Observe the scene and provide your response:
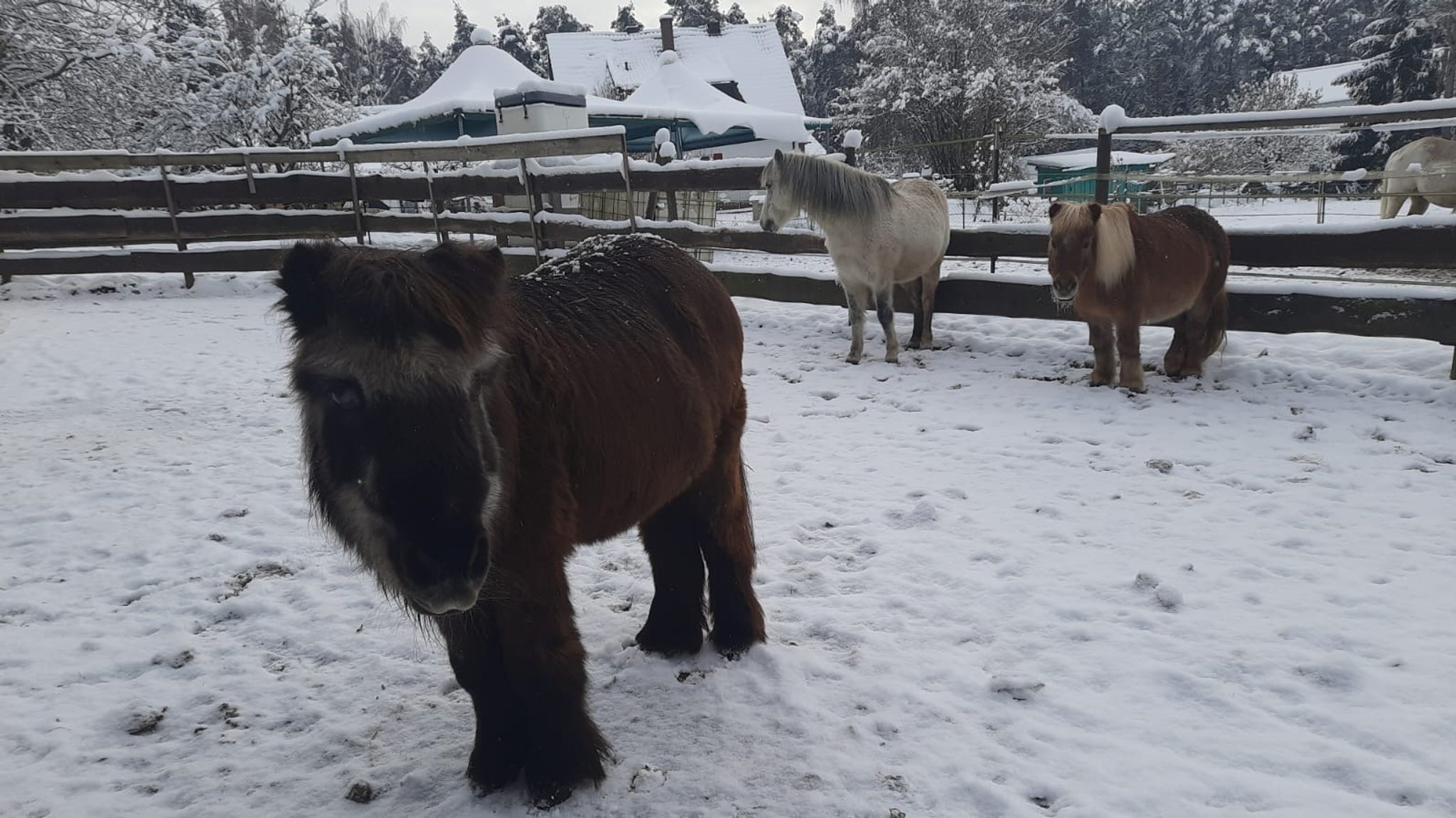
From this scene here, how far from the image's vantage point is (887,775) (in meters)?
2.15

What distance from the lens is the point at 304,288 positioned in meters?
1.58

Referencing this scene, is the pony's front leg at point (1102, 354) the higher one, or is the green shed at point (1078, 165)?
Answer: the green shed at point (1078, 165)

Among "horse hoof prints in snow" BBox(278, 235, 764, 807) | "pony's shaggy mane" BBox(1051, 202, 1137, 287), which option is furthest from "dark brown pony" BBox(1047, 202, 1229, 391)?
"horse hoof prints in snow" BBox(278, 235, 764, 807)

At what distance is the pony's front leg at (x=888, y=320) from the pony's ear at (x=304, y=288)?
562 centimetres

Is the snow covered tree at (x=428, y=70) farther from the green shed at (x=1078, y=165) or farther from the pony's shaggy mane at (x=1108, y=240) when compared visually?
the pony's shaggy mane at (x=1108, y=240)

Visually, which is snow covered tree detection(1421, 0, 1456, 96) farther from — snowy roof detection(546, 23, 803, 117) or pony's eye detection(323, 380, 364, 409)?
pony's eye detection(323, 380, 364, 409)

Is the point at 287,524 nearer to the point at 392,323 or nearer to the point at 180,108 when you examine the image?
the point at 392,323

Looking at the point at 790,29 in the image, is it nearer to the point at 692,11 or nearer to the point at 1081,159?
the point at 692,11

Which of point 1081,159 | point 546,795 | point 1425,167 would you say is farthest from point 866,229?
point 1081,159

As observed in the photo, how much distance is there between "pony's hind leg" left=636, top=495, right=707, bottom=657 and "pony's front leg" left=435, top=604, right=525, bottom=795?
747mm

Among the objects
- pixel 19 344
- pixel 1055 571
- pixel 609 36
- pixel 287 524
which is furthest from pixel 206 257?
pixel 609 36

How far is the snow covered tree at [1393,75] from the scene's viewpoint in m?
20.2

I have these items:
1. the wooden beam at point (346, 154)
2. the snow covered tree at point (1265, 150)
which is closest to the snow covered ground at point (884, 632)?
the wooden beam at point (346, 154)

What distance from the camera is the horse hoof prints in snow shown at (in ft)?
4.98
